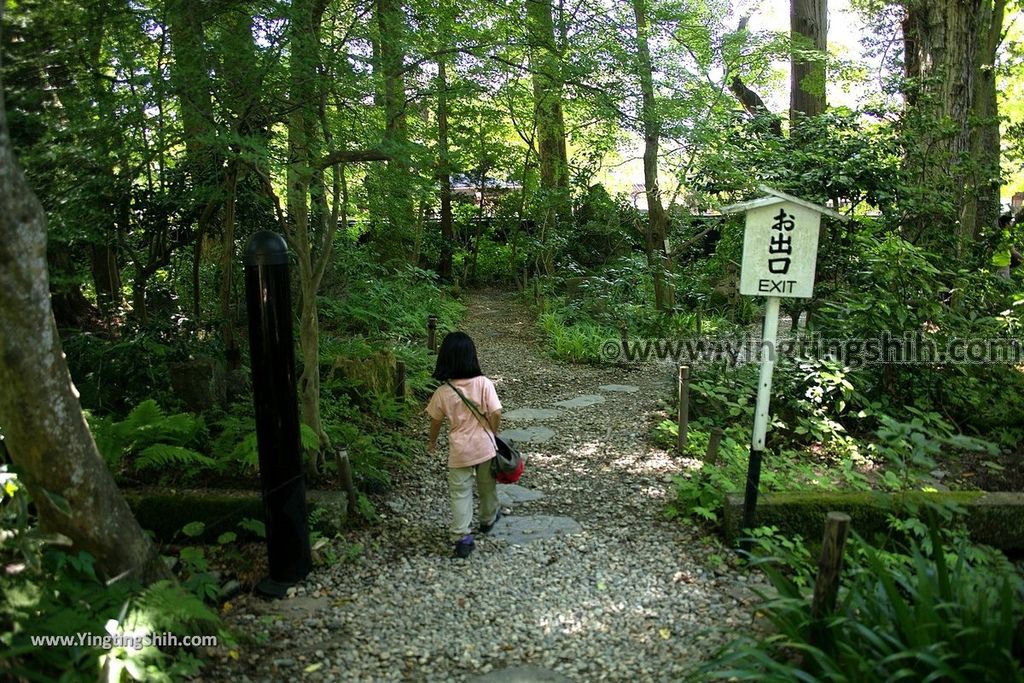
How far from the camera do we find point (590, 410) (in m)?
7.66

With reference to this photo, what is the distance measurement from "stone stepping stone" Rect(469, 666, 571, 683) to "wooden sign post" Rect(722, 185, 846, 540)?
1.78 metres

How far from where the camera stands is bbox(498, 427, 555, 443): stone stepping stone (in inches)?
263

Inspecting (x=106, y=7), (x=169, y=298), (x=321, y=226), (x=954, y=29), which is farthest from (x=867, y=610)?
(x=954, y=29)

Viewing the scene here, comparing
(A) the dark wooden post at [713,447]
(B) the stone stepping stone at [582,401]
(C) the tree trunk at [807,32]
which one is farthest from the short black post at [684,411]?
(C) the tree trunk at [807,32]

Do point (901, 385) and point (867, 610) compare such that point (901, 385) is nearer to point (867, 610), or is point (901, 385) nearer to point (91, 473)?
point (867, 610)

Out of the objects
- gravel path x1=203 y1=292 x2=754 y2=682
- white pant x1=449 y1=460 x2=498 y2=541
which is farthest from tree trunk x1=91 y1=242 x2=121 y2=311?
white pant x1=449 y1=460 x2=498 y2=541

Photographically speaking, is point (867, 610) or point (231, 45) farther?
point (231, 45)

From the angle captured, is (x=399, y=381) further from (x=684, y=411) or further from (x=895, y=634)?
(x=895, y=634)

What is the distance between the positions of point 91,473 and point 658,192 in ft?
33.1

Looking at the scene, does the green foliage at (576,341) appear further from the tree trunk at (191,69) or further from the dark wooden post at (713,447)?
the tree trunk at (191,69)

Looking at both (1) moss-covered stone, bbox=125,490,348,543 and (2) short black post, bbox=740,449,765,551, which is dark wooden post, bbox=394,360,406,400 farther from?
(2) short black post, bbox=740,449,765,551

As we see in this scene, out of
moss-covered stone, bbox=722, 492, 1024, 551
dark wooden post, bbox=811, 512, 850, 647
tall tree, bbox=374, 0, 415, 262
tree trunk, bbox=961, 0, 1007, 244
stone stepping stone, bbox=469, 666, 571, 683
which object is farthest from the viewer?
tree trunk, bbox=961, 0, 1007, 244

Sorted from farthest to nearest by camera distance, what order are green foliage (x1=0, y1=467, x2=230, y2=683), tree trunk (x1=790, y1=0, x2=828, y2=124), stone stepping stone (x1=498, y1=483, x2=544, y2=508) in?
1. tree trunk (x1=790, y1=0, x2=828, y2=124)
2. stone stepping stone (x1=498, y1=483, x2=544, y2=508)
3. green foliage (x1=0, y1=467, x2=230, y2=683)

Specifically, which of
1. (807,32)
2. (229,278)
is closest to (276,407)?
(229,278)
